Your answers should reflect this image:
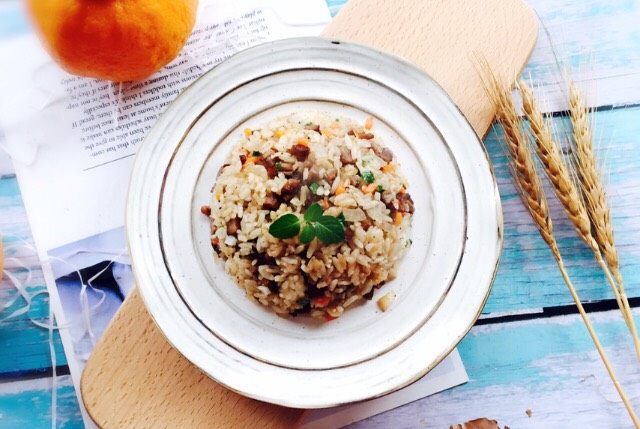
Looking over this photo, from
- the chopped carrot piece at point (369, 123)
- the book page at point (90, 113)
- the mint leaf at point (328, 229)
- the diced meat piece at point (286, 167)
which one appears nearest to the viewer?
the mint leaf at point (328, 229)

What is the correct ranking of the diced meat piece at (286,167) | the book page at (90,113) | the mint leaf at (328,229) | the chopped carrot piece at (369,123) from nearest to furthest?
1. the mint leaf at (328,229)
2. the diced meat piece at (286,167)
3. the chopped carrot piece at (369,123)
4. the book page at (90,113)

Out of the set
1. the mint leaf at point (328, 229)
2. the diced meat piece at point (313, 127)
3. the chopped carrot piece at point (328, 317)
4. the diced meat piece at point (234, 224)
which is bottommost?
the chopped carrot piece at point (328, 317)

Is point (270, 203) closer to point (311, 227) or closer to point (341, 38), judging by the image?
point (311, 227)

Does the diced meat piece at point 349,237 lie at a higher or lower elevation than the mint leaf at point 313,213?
lower

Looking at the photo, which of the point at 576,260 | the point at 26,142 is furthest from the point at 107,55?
the point at 576,260

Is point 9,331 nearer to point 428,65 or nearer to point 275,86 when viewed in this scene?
point 275,86

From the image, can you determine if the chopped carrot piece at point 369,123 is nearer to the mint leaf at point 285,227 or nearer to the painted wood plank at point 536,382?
the mint leaf at point 285,227

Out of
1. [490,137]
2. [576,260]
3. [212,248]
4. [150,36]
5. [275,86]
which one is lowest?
[576,260]

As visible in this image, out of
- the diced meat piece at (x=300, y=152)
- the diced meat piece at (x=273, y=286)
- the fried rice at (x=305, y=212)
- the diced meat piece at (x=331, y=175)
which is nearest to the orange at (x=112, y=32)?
the fried rice at (x=305, y=212)
